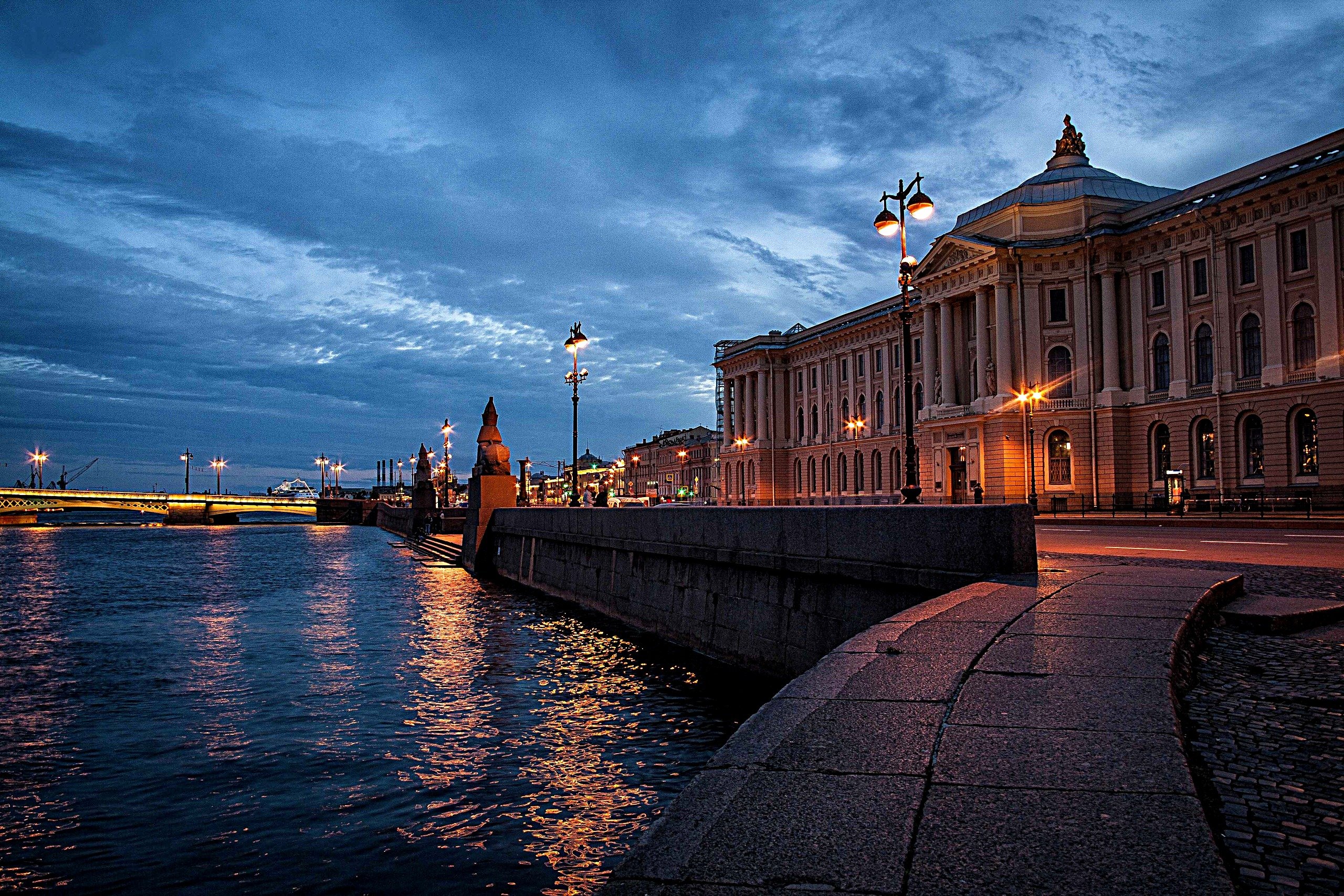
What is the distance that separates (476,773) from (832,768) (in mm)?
5704

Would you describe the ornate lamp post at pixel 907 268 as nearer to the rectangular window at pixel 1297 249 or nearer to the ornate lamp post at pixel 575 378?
the ornate lamp post at pixel 575 378

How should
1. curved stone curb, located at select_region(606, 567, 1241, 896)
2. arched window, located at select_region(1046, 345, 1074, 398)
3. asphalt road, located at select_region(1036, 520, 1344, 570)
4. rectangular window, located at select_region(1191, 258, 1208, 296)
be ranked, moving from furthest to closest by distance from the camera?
1. arched window, located at select_region(1046, 345, 1074, 398)
2. rectangular window, located at select_region(1191, 258, 1208, 296)
3. asphalt road, located at select_region(1036, 520, 1344, 570)
4. curved stone curb, located at select_region(606, 567, 1241, 896)

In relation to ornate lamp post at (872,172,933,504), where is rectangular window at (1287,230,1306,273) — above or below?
above

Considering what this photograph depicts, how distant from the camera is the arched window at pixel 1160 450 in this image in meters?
49.0

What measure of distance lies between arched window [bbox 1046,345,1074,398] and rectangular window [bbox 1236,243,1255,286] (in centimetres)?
1112

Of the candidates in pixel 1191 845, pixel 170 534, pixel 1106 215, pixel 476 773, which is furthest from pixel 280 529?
pixel 1191 845

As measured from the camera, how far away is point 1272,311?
42875mm

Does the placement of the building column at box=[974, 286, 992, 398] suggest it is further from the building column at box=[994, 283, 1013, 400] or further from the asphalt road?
the asphalt road

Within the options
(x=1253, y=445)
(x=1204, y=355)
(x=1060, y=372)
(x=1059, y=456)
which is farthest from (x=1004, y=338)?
(x=1253, y=445)

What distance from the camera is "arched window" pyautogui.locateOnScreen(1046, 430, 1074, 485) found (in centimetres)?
5322

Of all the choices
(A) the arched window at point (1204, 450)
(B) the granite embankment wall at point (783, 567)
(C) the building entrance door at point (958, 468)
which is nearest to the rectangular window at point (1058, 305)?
(C) the building entrance door at point (958, 468)

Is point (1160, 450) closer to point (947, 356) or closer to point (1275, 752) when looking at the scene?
point (947, 356)

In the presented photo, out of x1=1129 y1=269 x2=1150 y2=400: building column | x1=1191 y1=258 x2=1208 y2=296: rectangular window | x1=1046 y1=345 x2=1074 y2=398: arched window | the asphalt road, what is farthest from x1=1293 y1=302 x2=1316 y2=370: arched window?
the asphalt road

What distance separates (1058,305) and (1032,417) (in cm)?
769
